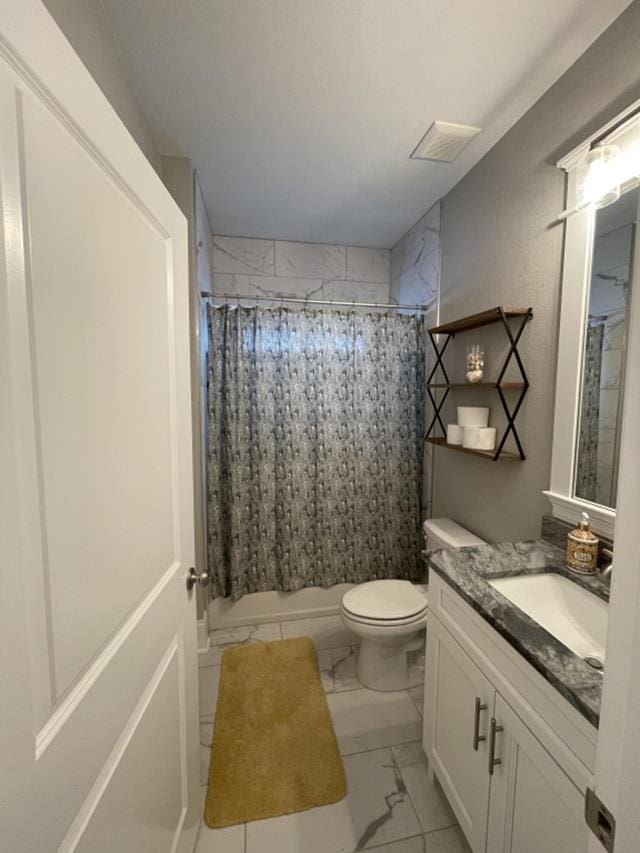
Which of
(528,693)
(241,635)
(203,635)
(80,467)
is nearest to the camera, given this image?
(80,467)

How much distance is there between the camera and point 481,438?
1572 millimetres

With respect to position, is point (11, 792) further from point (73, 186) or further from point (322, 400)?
point (322, 400)

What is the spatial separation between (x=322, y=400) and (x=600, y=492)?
1436 mm

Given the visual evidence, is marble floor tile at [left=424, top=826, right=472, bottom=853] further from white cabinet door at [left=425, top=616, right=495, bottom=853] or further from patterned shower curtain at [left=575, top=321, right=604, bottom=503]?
patterned shower curtain at [left=575, top=321, right=604, bottom=503]

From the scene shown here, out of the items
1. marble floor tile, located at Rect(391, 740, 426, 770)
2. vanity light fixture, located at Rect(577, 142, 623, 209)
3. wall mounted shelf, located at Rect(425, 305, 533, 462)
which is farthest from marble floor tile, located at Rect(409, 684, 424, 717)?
vanity light fixture, located at Rect(577, 142, 623, 209)

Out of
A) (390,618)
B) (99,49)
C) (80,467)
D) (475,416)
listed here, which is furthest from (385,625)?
(99,49)

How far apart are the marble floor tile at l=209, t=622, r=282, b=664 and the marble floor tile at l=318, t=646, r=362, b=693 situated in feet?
1.08

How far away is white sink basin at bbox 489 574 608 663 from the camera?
1.01 meters

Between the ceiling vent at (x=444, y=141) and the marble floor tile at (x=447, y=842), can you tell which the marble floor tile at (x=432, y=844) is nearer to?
the marble floor tile at (x=447, y=842)

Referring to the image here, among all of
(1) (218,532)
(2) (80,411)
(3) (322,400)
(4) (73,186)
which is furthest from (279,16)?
(1) (218,532)

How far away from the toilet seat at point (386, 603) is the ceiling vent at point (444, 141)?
2.06 metres

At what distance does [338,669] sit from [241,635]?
64cm

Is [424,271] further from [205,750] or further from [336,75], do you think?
[205,750]

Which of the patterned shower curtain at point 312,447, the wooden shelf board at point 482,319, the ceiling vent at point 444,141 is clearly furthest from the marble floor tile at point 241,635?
the ceiling vent at point 444,141
